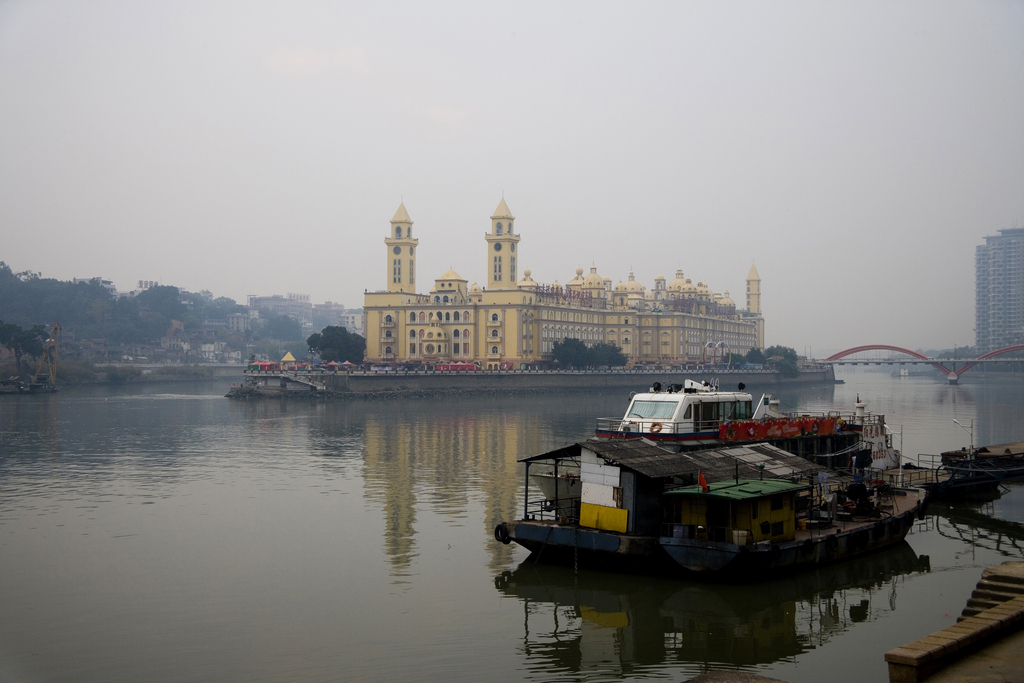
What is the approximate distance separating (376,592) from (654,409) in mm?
7210

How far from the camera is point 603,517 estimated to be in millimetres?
17516

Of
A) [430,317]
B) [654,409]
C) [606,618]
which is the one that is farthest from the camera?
[430,317]

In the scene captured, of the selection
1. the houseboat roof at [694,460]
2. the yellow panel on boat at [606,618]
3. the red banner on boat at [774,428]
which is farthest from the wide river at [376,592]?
the red banner on boat at [774,428]

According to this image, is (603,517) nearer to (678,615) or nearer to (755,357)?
(678,615)

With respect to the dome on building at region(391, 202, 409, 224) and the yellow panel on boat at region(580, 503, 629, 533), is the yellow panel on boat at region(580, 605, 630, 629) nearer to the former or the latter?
the yellow panel on boat at region(580, 503, 629, 533)

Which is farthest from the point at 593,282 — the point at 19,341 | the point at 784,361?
the point at 19,341

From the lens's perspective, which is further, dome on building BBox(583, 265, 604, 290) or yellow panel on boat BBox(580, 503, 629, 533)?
dome on building BBox(583, 265, 604, 290)

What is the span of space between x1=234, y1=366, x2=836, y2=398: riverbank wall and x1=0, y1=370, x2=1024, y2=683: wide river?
140ft

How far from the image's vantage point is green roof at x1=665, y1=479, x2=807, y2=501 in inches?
651

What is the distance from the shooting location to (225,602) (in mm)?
16250

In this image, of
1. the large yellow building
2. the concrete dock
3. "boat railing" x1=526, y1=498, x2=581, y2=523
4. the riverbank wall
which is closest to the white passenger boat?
"boat railing" x1=526, y1=498, x2=581, y2=523

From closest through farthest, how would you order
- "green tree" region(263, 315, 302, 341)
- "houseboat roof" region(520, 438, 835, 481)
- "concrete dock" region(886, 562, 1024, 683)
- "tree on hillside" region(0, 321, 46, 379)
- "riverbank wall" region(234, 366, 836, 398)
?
1. "concrete dock" region(886, 562, 1024, 683)
2. "houseboat roof" region(520, 438, 835, 481)
3. "riverbank wall" region(234, 366, 836, 398)
4. "tree on hillside" region(0, 321, 46, 379)
5. "green tree" region(263, 315, 302, 341)

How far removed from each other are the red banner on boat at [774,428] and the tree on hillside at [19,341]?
73253 mm

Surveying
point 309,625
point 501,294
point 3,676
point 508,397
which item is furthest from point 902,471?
point 501,294
